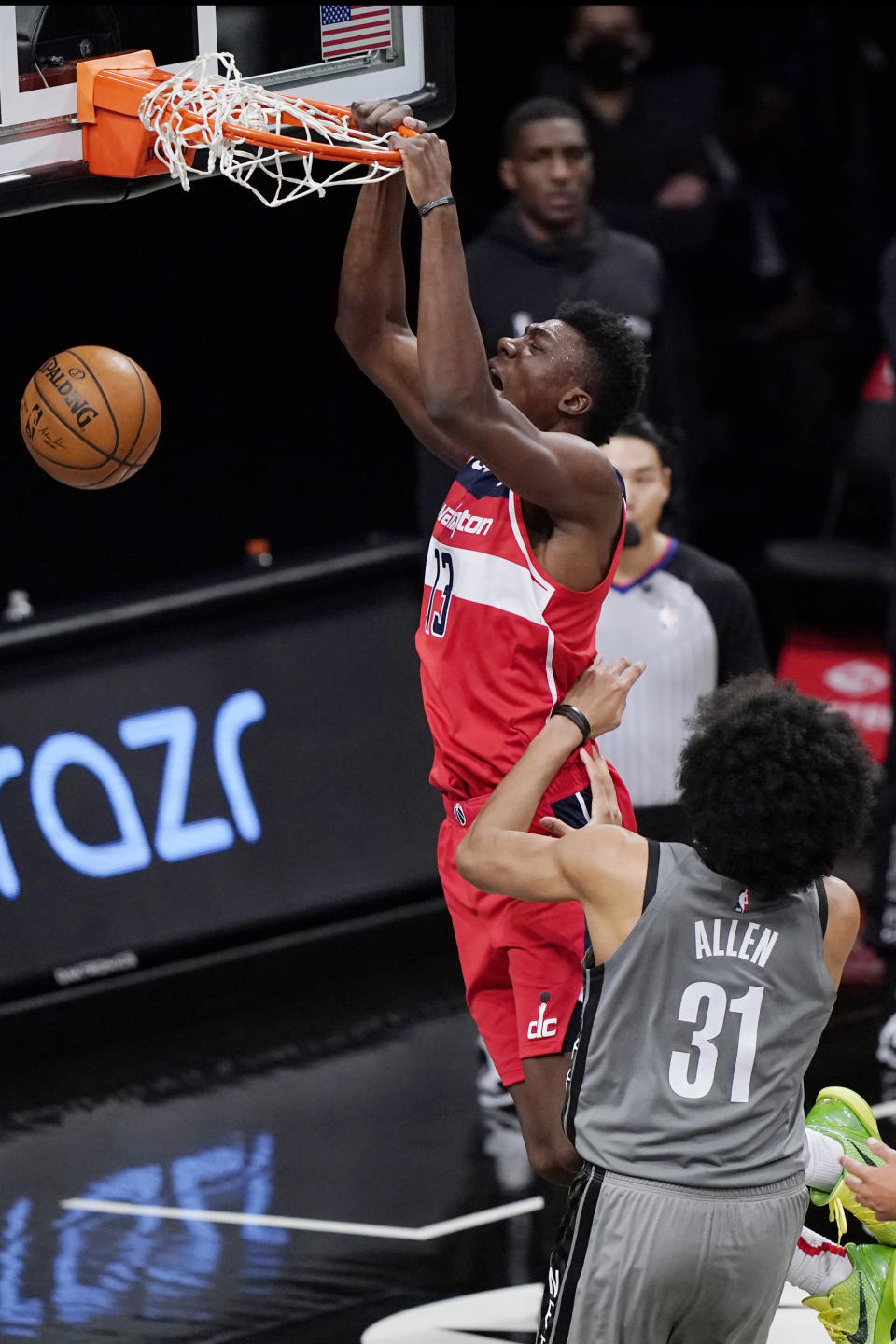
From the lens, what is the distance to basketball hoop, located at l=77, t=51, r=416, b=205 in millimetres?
4699

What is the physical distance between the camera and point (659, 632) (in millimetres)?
6305

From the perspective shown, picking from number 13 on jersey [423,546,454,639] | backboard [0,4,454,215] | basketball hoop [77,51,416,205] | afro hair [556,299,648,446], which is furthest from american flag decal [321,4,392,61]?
number 13 on jersey [423,546,454,639]

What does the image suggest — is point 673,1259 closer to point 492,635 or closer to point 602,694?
point 602,694

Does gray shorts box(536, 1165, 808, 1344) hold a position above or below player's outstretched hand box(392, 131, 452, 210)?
below

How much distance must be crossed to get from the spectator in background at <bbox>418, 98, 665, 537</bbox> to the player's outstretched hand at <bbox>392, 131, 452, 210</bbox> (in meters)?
2.88

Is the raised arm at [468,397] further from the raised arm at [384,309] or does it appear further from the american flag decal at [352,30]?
the american flag decal at [352,30]

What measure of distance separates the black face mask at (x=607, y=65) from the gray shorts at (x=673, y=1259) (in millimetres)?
6289

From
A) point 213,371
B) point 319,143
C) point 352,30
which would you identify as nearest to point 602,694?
point 319,143

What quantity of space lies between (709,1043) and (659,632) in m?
2.58

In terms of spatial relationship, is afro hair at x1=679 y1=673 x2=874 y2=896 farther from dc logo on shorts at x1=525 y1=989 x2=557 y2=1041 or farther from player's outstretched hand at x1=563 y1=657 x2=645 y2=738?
dc logo on shorts at x1=525 y1=989 x2=557 y2=1041

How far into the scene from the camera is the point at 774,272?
→ 36.1 feet

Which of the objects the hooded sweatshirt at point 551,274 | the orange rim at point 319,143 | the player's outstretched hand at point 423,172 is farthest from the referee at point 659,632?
the player's outstretched hand at point 423,172

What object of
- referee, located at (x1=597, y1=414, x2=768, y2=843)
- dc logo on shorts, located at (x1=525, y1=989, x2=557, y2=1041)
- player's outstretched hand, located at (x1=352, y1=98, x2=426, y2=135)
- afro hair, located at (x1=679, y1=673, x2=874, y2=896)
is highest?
player's outstretched hand, located at (x1=352, y1=98, x2=426, y2=135)

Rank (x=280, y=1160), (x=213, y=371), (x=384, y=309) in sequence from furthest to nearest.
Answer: (x=213, y=371) → (x=280, y=1160) → (x=384, y=309)
